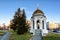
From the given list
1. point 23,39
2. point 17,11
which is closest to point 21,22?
point 23,39

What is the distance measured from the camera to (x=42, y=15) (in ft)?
98.1

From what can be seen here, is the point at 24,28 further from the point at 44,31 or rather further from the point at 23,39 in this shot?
the point at 23,39

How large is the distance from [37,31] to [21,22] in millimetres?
4916

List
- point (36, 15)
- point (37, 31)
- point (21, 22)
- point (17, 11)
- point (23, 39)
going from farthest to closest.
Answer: point (17, 11), point (21, 22), point (36, 15), point (37, 31), point (23, 39)

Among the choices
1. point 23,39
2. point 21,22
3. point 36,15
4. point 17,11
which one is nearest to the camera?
point 23,39

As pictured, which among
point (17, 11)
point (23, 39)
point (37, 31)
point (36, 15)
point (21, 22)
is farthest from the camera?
point (17, 11)

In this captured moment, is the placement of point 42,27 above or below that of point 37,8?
below


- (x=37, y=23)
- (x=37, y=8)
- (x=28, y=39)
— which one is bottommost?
(x=28, y=39)

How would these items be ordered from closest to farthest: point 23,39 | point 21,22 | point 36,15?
1. point 23,39
2. point 36,15
3. point 21,22

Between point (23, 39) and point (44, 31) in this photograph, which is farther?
point (44, 31)

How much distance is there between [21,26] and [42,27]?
3775mm

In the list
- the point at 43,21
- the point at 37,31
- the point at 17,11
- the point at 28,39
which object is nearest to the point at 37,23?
the point at 43,21

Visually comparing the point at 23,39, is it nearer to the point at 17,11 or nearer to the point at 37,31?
the point at 37,31

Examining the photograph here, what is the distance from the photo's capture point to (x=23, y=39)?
2253cm
